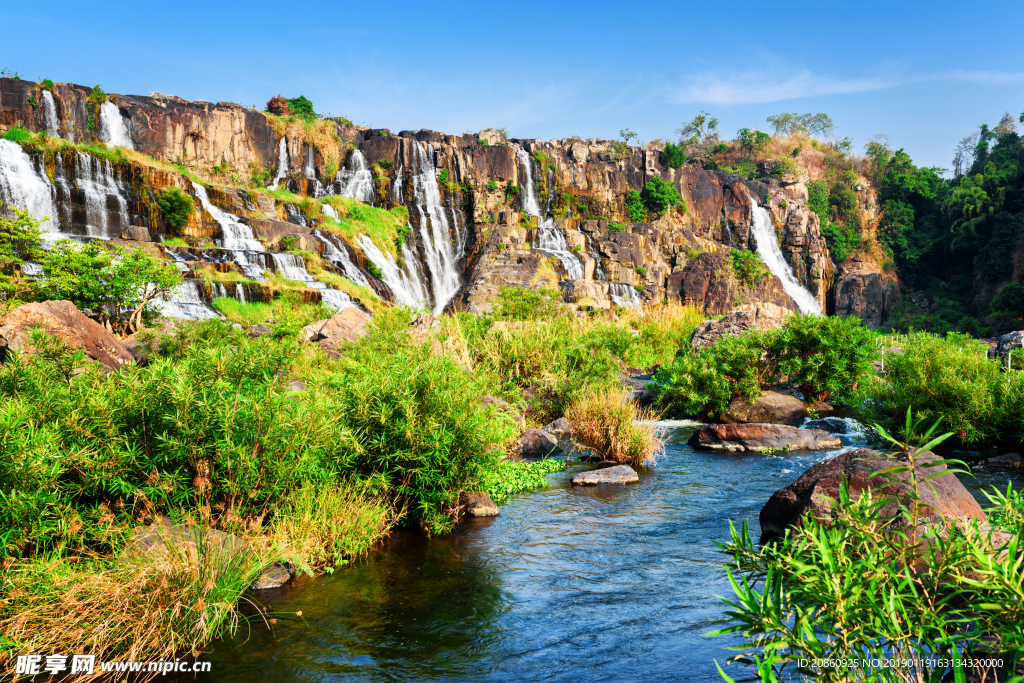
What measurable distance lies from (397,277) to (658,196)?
76.4 ft

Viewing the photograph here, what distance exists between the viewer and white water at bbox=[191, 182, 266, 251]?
1184 inches

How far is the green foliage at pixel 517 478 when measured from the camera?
8.40 metres

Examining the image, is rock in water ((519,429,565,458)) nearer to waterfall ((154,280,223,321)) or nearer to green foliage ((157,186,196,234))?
waterfall ((154,280,223,321))

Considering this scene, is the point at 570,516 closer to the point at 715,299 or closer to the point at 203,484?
the point at 203,484

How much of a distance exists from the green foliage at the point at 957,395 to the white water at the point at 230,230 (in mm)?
26457

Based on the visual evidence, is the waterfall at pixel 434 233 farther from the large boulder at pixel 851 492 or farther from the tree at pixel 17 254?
the large boulder at pixel 851 492

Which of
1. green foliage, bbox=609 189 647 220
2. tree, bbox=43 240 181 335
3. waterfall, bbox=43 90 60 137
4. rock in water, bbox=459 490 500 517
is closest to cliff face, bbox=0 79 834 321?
waterfall, bbox=43 90 60 137

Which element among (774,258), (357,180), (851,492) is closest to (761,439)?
(851,492)

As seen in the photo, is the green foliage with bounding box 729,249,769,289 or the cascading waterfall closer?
the cascading waterfall

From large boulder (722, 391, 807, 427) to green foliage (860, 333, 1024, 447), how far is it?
2.15m

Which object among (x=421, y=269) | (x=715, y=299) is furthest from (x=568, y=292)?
(x=715, y=299)

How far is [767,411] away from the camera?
13.2 meters

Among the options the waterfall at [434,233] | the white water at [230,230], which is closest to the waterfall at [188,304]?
the white water at [230,230]

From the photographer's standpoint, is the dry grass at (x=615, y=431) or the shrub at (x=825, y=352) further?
the shrub at (x=825, y=352)
